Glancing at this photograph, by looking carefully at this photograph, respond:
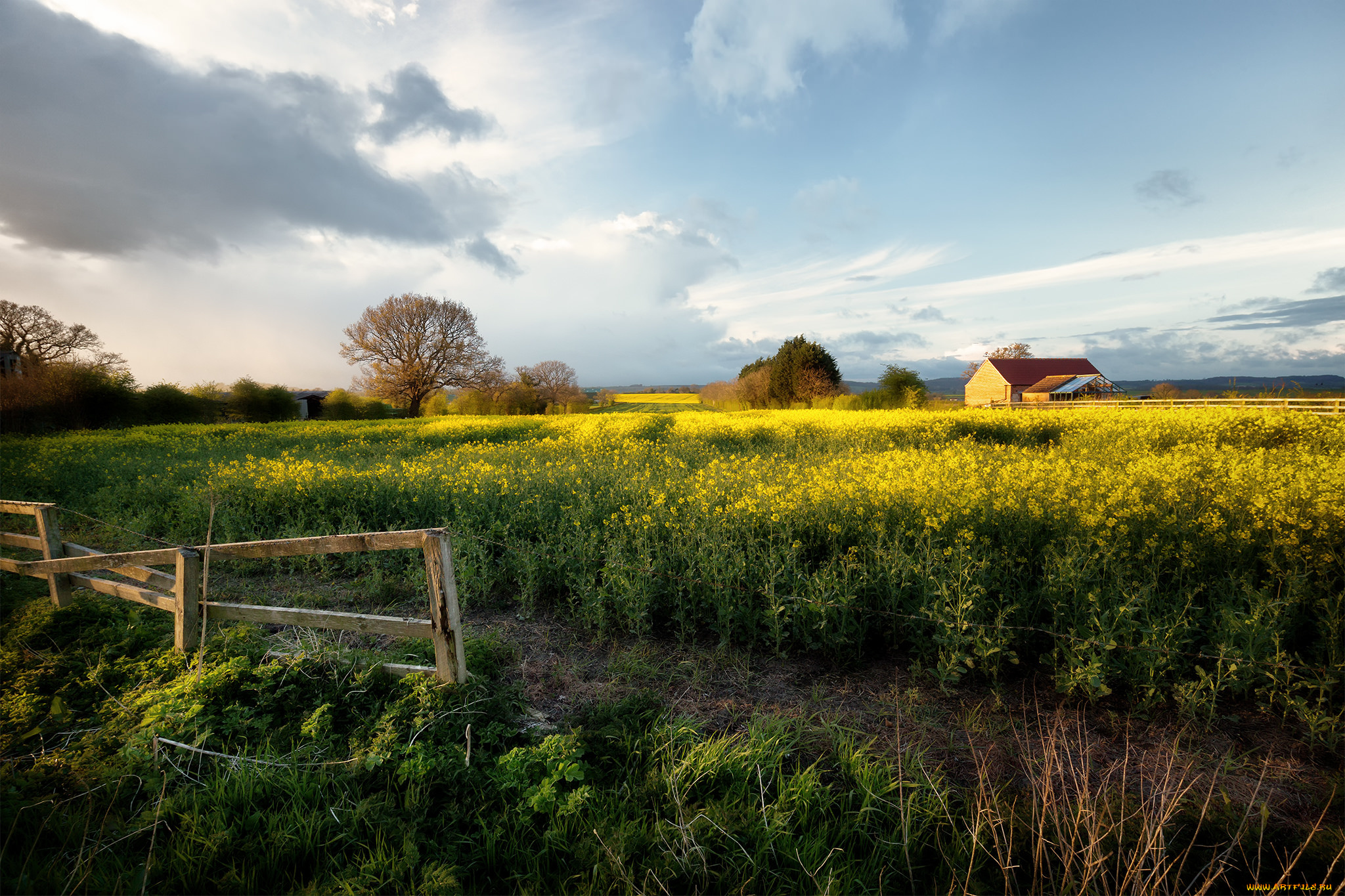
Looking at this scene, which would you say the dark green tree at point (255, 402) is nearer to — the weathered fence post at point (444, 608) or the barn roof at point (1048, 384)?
the weathered fence post at point (444, 608)

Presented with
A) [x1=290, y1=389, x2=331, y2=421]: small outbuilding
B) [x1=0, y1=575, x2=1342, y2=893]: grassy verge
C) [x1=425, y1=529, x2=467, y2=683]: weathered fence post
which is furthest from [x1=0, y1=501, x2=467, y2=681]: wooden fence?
[x1=290, y1=389, x2=331, y2=421]: small outbuilding

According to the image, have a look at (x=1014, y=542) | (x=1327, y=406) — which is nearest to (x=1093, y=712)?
(x=1014, y=542)

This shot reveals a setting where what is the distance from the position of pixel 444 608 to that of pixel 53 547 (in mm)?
5323

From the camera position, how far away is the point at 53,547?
5215 mm

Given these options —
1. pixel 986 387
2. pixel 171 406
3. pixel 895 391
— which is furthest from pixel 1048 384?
pixel 171 406

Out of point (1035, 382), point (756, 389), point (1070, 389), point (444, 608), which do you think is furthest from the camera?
point (1035, 382)

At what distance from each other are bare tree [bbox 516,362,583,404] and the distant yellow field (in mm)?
14121

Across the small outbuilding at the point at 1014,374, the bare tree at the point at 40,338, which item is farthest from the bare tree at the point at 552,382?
the small outbuilding at the point at 1014,374

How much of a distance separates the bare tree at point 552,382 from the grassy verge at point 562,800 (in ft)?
135

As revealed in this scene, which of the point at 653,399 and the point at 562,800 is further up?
the point at 653,399

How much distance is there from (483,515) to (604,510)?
1795 millimetres

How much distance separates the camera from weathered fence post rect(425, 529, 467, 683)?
3268 mm

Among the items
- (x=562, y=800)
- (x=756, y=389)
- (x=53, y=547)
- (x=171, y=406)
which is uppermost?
(x=756, y=389)

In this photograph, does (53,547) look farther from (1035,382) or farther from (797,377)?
(1035,382)
